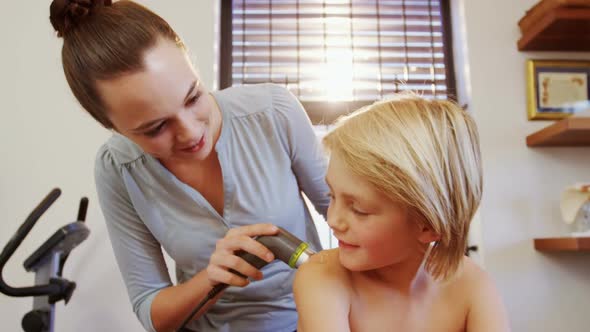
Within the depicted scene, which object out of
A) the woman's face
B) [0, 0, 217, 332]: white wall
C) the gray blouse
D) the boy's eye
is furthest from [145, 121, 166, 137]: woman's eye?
[0, 0, 217, 332]: white wall

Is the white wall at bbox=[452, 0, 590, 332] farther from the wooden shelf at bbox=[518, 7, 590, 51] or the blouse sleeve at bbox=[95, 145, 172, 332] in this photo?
the blouse sleeve at bbox=[95, 145, 172, 332]

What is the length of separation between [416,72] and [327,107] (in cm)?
51

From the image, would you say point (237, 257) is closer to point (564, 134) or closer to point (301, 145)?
point (301, 145)

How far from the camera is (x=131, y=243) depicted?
40.3 inches

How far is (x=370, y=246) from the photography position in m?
0.76

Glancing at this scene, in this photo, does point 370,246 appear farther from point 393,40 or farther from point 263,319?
point 393,40

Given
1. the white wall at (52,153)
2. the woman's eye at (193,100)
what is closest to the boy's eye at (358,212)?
→ the woman's eye at (193,100)

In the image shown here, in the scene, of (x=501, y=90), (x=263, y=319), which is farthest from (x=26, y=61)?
(x=501, y=90)

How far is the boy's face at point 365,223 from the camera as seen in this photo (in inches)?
29.8

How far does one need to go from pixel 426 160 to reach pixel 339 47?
5.66 feet

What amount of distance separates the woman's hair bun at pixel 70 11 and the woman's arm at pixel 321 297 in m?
0.62

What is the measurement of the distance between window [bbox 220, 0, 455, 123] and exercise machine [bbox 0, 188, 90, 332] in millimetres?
1196

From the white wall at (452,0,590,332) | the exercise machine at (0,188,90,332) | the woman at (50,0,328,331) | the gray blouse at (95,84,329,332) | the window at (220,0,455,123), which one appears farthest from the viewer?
the window at (220,0,455,123)

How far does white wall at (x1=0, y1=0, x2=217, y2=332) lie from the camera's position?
1911mm
